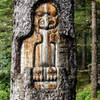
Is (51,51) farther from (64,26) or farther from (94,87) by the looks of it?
(94,87)

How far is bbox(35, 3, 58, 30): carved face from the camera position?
2445 millimetres

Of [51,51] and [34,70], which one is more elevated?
[51,51]

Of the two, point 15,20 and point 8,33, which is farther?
point 8,33

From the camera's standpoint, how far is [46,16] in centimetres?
247

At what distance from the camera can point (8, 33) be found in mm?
8359

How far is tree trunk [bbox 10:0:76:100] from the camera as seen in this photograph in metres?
2.42

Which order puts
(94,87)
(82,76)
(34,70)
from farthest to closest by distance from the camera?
(82,76)
(94,87)
(34,70)

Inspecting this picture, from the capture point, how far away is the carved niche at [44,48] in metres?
2.43

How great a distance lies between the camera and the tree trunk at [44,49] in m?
2.42

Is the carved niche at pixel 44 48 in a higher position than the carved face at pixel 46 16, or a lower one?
lower

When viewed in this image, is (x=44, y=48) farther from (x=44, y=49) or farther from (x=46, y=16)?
(x=46, y=16)

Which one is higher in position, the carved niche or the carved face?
the carved face

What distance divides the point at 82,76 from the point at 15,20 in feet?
31.5

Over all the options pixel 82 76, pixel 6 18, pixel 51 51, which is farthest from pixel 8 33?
pixel 51 51
